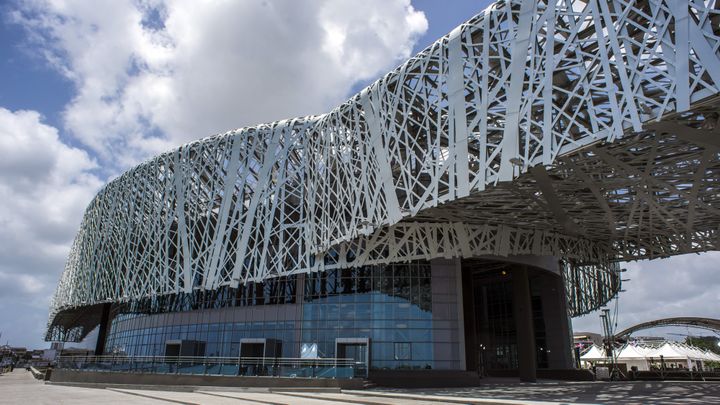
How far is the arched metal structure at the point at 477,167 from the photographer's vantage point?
16.8m

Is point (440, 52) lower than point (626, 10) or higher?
higher

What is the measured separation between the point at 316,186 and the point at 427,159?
11.8 metres

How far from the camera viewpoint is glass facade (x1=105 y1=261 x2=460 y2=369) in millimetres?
33125

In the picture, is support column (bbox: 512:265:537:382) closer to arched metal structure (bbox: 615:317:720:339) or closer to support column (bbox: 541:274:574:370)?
support column (bbox: 541:274:574:370)

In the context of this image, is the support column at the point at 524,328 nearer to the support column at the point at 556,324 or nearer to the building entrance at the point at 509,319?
the building entrance at the point at 509,319

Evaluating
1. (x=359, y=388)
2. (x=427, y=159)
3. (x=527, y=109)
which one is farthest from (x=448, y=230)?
(x=527, y=109)

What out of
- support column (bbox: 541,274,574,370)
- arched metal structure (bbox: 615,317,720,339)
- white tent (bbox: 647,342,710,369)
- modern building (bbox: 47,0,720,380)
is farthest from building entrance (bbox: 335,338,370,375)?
arched metal structure (bbox: 615,317,720,339)

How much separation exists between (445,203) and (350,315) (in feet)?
49.5

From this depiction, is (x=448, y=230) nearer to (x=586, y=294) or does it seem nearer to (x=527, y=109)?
(x=527, y=109)

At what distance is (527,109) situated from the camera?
18.9 m

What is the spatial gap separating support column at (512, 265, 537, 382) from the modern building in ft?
0.40

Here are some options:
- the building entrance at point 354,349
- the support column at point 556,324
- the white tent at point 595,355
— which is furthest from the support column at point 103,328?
the white tent at point 595,355

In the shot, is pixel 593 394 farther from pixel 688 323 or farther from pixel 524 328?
pixel 688 323

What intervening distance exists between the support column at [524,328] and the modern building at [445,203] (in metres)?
0.12
